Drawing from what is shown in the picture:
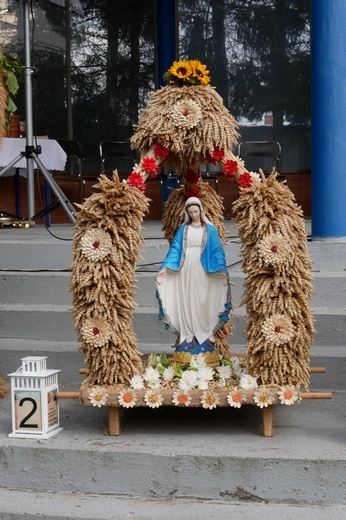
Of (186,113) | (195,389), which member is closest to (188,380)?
(195,389)

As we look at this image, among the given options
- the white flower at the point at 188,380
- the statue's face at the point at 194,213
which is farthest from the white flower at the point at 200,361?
the statue's face at the point at 194,213

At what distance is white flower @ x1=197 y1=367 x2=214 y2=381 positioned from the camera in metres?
4.41

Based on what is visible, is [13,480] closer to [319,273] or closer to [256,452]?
[256,452]

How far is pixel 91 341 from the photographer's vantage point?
439 cm

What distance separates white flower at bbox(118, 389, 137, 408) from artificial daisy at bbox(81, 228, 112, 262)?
0.62 metres

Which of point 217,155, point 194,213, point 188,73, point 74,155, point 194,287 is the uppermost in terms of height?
point 188,73

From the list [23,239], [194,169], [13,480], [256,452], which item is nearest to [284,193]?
[194,169]

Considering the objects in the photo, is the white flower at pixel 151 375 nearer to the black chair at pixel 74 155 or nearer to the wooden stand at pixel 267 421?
the wooden stand at pixel 267 421

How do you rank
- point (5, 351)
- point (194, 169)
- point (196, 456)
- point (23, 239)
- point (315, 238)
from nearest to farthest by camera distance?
point (196, 456) → point (194, 169) → point (5, 351) → point (315, 238) → point (23, 239)

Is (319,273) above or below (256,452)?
above

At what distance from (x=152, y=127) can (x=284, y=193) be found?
0.69 meters

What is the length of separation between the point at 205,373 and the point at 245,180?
Answer: 0.92 m

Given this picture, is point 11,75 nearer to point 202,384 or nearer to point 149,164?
point 149,164

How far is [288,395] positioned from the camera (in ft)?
14.0
